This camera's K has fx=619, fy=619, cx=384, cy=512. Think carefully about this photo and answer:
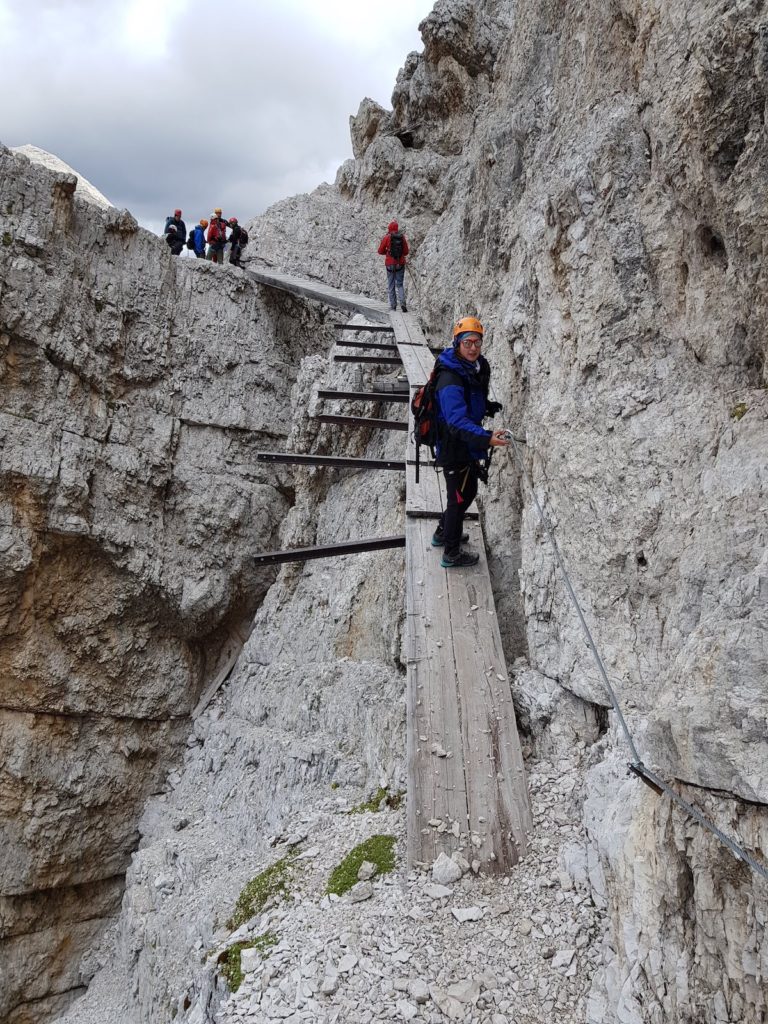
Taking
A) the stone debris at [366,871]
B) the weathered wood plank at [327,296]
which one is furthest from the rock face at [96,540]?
the stone debris at [366,871]

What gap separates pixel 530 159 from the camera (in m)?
8.44

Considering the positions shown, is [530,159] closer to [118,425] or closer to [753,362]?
[753,362]

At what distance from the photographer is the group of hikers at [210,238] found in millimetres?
16234

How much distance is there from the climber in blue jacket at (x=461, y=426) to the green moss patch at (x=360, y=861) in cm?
252

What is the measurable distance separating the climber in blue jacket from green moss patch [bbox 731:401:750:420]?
1844 mm

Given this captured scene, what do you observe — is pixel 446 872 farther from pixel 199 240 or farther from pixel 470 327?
pixel 199 240

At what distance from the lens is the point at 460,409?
5.36 metres

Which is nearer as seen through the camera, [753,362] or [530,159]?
[753,362]

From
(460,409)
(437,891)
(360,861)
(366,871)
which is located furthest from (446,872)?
(460,409)

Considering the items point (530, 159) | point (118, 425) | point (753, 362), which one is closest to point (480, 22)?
point (530, 159)

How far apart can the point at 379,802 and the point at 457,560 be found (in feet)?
7.41

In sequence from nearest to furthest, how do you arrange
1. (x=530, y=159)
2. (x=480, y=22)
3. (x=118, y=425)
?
(x=530, y=159) → (x=118, y=425) → (x=480, y=22)

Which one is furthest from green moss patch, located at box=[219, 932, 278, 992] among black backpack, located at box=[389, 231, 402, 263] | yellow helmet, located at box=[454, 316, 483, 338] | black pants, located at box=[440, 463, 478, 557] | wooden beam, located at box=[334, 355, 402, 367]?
black backpack, located at box=[389, 231, 402, 263]

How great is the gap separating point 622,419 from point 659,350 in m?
0.55
